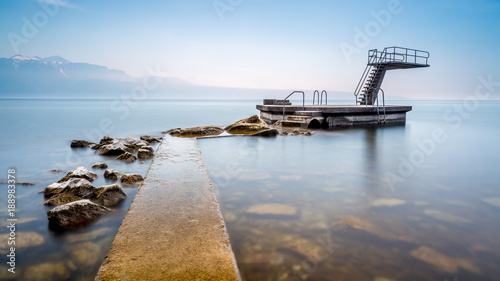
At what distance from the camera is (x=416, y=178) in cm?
519

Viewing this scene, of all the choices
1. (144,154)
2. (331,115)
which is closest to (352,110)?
(331,115)

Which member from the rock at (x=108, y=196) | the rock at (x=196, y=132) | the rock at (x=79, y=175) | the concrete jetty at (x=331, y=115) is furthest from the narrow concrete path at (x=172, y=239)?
the concrete jetty at (x=331, y=115)

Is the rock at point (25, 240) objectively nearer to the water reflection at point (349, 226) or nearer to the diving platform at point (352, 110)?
the water reflection at point (349, 226)

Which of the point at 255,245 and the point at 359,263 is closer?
the point at 359,263

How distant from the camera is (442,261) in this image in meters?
2.45

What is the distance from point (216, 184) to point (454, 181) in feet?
13.3

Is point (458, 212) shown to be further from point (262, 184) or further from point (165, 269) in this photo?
point (165, 269)

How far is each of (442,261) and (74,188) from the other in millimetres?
4258

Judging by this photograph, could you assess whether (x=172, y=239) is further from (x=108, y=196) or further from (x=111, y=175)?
(x=111, y=175)

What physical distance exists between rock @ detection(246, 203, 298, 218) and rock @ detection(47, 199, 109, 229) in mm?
1750

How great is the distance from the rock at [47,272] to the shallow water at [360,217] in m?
1.36

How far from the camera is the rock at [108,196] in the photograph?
3.75 meters

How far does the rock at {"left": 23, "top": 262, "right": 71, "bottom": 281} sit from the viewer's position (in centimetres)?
232

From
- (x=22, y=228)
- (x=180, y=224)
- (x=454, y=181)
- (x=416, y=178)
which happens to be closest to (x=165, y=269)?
(x=180, y=224)
